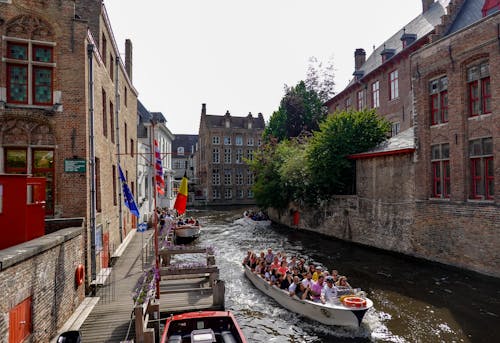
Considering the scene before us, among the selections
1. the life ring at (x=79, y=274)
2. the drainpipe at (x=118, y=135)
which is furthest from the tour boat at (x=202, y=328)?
the drainpipe at (x=118, y=135)

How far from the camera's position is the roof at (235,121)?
6462cm

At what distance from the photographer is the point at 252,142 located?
6600cm

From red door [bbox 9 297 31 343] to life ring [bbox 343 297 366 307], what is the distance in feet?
27.7

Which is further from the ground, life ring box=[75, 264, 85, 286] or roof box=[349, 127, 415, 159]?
roof box=[349, 127, 415, 159]

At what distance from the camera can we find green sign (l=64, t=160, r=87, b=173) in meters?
11.4

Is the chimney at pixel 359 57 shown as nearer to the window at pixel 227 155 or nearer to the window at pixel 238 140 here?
the window at pixel 238 140

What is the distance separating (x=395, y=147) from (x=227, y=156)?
44.6 meters

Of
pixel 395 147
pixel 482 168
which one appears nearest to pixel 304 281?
pixel 482 168

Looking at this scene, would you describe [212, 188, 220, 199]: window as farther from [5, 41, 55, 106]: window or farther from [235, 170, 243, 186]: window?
[5, 41, 55, 106]: window

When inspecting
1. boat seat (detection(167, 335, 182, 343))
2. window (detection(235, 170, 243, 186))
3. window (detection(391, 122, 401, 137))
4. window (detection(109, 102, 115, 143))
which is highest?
window (detection(391, 122, 401, 137))

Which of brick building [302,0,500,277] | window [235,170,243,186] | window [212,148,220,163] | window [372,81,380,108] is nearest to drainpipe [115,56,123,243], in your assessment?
brick building [302,0,500,277]

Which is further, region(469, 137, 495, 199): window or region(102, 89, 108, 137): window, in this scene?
region(469, 137, 495, 199): window

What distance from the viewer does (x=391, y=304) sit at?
1280cm

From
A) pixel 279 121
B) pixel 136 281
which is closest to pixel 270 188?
pixel 279 121
